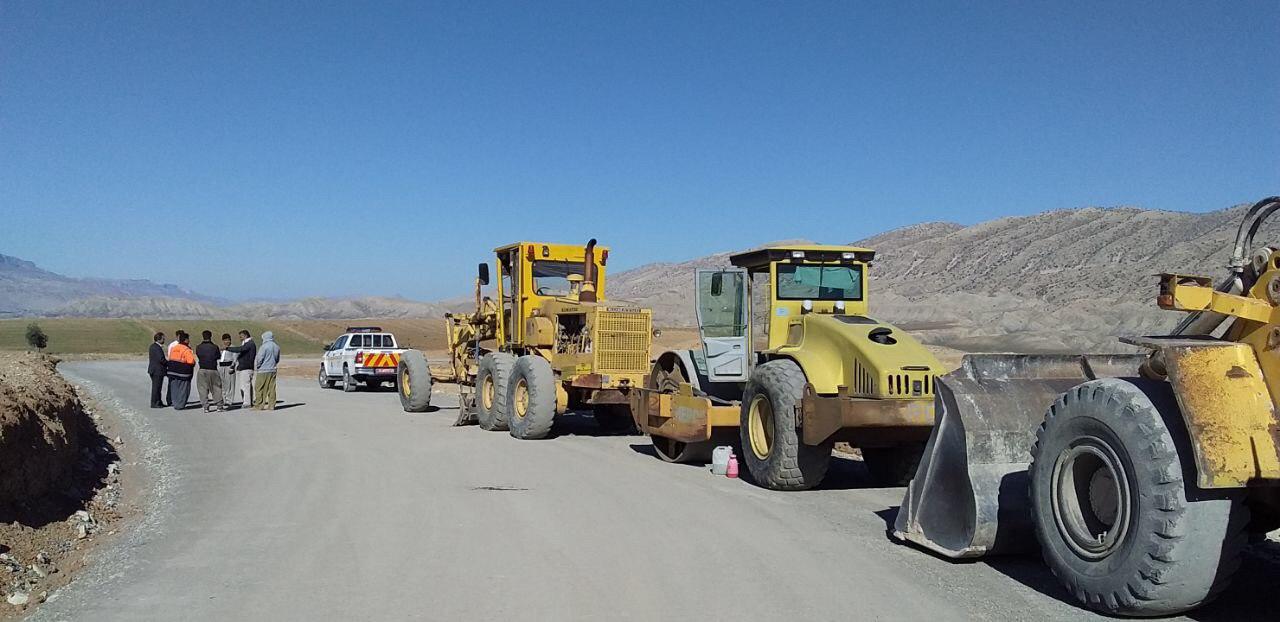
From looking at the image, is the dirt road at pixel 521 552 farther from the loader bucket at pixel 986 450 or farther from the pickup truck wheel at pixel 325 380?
the pickup truck wheel at pixel 325 380

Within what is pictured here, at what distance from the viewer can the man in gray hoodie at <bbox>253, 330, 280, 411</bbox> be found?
2058 cm

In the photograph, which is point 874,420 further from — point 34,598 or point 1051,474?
point 34,598

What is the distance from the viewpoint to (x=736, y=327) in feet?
39.7

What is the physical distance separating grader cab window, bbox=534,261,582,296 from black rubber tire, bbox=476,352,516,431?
1296mm

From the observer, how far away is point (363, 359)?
27.1 m

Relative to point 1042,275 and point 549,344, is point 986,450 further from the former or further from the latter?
point 1042,275

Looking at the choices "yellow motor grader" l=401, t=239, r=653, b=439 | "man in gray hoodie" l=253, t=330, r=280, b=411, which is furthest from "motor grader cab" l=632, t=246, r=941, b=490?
"man in gray hoodie" l=253, t=330, r=280, b=411

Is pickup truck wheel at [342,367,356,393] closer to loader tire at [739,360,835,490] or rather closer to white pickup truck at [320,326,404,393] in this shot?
white pickup truck at [320,326,404,393]

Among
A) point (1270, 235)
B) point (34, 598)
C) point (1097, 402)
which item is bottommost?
point (34, 598)

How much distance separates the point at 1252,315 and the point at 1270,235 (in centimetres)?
5364

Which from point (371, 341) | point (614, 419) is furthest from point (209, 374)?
point (614, 419)

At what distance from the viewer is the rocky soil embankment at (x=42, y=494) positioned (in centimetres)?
680

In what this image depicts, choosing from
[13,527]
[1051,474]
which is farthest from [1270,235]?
[13,527]

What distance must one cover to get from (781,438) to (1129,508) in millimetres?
4611
